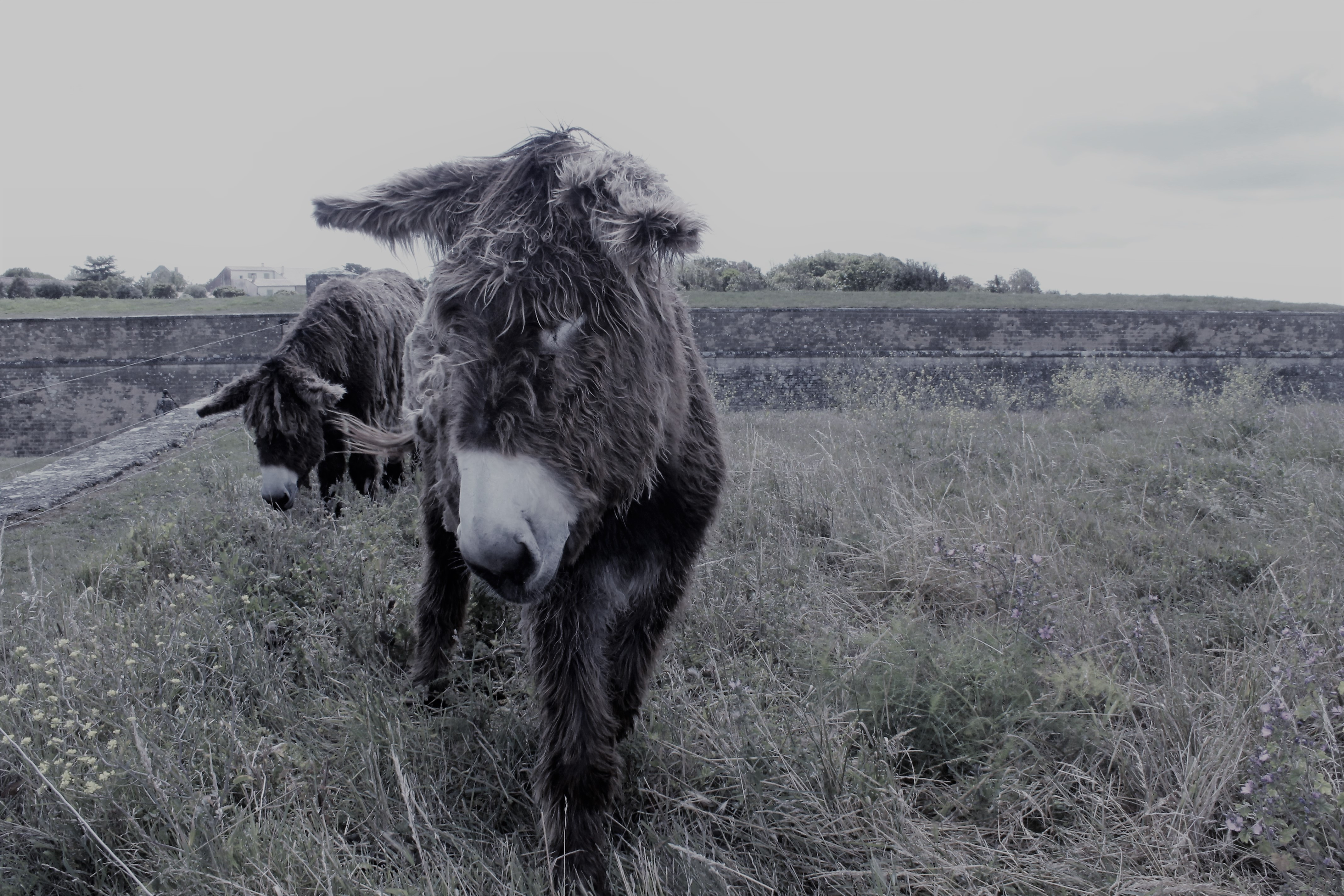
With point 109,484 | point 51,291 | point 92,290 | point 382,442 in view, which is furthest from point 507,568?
point 51,291

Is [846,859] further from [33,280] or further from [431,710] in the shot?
[33,280]

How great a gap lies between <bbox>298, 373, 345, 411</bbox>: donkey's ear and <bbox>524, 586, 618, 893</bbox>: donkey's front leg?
3451 millimetres

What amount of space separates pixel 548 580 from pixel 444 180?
1.18 metres

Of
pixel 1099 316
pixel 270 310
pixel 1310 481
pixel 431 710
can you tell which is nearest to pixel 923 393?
pixel 1099 316

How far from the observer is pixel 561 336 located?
1.57 meters

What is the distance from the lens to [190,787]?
6.48 ft

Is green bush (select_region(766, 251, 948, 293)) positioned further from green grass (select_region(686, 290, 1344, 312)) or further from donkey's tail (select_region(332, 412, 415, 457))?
donkey's tail (select_region(332, 412, 415, 457))

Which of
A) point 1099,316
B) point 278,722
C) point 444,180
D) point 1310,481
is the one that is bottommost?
point 278,722

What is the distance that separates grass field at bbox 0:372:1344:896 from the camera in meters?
1.82

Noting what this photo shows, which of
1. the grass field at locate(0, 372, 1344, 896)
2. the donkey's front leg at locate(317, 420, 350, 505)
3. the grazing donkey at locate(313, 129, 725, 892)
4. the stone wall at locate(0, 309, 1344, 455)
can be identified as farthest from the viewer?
the stone wall at locate(0, 309, 1344, 455)

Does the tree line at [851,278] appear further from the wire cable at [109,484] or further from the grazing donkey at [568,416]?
the grazing donkey at [568,416]

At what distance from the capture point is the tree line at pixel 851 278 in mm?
31078

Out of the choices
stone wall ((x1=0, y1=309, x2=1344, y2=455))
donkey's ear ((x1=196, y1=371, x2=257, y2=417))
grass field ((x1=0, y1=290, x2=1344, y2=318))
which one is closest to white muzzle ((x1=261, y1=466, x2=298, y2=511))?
donkey's ear ((x1=196, y1=371, x2=257, y2=417))

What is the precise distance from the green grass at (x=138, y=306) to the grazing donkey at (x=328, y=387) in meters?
21.3
